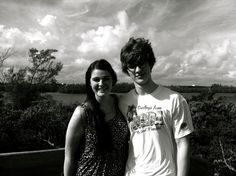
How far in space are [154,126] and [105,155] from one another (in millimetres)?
431

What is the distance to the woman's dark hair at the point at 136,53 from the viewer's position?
2.29 meters

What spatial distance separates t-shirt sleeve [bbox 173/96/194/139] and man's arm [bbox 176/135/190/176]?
1.9 inches

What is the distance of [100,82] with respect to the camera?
2.28 meters

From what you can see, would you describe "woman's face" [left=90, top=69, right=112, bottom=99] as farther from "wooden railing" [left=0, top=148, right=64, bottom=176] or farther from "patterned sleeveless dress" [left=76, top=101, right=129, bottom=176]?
"wooden railing" [left=0, top=148, right=64, bottom=176]

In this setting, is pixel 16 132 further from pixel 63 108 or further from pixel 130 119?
pixel 130 119

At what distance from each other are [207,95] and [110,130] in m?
7.05

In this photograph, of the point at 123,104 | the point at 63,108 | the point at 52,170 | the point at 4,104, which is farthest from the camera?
the point at 4,104

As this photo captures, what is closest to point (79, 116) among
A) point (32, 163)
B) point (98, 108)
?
point (98, 108)

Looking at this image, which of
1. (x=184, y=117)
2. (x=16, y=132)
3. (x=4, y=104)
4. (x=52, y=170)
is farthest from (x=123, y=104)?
(x=4, y=104)

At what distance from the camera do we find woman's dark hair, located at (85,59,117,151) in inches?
87.0

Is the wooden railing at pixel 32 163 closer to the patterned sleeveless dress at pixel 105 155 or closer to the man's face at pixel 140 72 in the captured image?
the patterned sleeveless dress at pixel 105 155

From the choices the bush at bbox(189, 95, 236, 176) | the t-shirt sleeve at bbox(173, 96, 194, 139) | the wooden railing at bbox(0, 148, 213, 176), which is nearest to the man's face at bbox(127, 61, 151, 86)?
the t-shirt sleeve at bbox(173, 96, 194, 139)

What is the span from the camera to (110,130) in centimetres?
228

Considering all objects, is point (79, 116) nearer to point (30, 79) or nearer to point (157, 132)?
point (157, 132)
